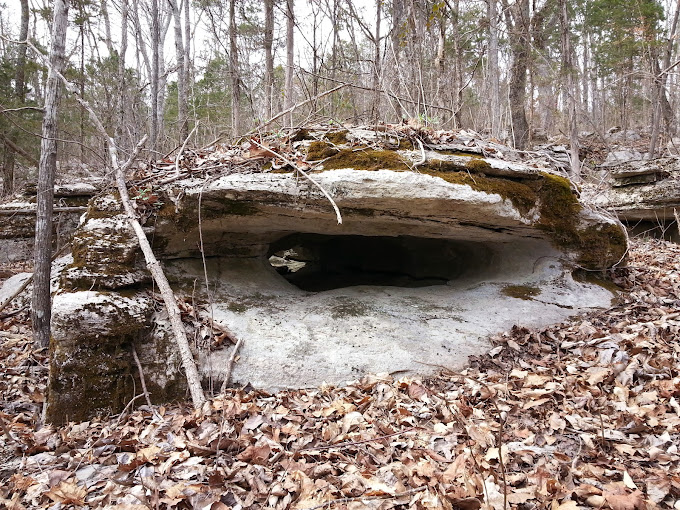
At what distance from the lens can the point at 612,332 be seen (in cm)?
354

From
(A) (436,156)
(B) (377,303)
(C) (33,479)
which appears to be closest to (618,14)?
(A) (436,156)

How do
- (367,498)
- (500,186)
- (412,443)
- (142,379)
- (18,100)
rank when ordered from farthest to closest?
(18,100)
(500,186)
(142,379)
(412,443)
(367,498)

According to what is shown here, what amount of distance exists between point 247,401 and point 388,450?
50.6 inches

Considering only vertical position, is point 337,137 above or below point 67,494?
above

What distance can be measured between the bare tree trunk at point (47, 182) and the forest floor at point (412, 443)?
1315 millimetres

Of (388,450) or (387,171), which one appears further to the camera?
(387,171)

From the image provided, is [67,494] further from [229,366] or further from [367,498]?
[367,498]

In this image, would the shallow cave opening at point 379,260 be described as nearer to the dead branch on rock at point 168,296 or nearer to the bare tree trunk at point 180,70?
the dead branch on rock at point 168,296

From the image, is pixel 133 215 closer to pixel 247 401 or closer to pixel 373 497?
pixel 247 401

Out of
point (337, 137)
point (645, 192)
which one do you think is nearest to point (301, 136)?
point (337, 137)

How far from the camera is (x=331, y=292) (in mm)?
4855

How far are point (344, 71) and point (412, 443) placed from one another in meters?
4.89

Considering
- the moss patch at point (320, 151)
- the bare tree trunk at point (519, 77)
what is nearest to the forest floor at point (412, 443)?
the moss patch at point (320, 151)

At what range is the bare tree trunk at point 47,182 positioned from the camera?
4.25 m
